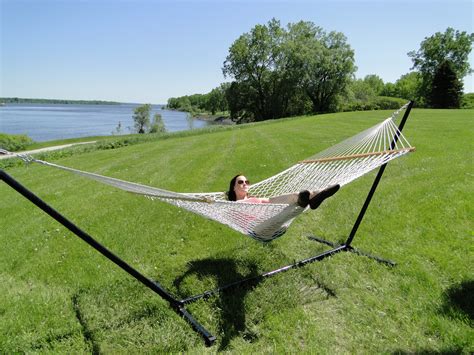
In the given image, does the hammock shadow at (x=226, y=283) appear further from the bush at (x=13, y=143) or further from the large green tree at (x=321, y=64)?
the large green tree at (x=321, y=64)

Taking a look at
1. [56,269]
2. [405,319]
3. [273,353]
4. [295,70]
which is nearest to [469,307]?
[405,319]

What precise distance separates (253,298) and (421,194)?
329cm

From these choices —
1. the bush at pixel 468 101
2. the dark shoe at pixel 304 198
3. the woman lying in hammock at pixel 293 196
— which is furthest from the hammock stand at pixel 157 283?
the bush at pixel 468 101

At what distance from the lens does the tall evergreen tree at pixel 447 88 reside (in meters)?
30.0

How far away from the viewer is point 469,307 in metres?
2.30

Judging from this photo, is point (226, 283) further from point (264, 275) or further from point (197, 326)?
point (197, 326)

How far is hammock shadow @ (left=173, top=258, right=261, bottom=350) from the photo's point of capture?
223 cm

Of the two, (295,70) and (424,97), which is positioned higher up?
(295,70)

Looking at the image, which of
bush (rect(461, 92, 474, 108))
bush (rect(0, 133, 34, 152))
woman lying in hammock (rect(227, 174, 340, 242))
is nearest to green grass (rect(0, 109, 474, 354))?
woman lying in hammock (rect(227, 174, 340, 242))

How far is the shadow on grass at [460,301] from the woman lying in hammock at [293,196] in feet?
4.24

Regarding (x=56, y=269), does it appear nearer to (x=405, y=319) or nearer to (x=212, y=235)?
(x=212, y=235)

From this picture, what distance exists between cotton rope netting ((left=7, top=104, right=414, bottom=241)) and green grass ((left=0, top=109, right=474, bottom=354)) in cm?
60

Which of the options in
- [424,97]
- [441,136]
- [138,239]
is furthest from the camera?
[424,97]

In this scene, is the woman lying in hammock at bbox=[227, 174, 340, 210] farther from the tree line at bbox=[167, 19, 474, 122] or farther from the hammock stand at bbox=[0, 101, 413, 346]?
the tree line at bbox=[167, 19, 474, 122]
